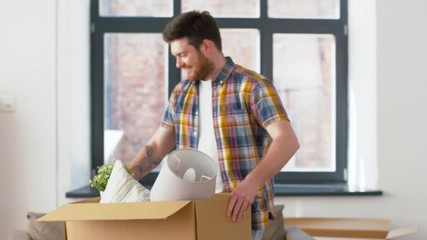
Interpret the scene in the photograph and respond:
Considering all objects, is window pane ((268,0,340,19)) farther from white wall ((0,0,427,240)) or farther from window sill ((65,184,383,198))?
window sill ((65,184,383,198))

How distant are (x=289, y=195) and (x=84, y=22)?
62.5 inches

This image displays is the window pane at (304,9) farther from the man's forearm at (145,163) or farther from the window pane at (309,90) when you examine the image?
the man's forearm at (145,163)

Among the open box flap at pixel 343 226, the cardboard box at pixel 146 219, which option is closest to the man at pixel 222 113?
the cardboard box at pixel 146 219

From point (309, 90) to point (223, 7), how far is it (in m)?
0.74

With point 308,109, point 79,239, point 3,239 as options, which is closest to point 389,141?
point 308,109

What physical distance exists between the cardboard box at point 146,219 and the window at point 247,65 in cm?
296

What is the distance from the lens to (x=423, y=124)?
14.1 feet

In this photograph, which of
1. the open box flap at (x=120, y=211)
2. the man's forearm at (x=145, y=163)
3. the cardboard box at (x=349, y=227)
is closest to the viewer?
the open box flap at (x=120, y=211)

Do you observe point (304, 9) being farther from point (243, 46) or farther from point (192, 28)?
point (192, 28)

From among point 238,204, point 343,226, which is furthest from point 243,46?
point 238,204

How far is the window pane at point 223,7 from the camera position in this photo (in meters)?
4.61

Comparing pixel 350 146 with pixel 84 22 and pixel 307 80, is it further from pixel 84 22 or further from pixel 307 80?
pixel 84 22

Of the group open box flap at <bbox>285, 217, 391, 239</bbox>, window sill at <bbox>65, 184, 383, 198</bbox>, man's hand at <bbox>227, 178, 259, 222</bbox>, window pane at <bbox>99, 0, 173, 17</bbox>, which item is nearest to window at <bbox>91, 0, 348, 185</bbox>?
window pane at <bbox>99, 0, 173, 17</bbox>

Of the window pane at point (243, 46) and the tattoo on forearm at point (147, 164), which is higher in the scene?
the window pane at point (243, 46)
